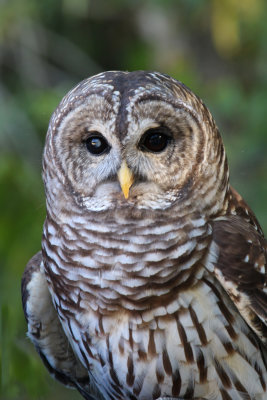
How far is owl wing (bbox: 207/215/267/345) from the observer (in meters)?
2.80

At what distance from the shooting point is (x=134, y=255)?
277cm

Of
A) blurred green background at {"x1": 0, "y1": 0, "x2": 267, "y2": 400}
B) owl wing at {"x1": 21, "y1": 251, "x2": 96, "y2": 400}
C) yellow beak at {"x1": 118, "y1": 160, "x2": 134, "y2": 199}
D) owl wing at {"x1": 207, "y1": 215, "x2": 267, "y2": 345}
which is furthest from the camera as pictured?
blurred green background at {"x1": 0, "y1": 0, "x2": 267, "y2": 400}

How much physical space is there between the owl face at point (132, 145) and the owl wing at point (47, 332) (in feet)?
1.73

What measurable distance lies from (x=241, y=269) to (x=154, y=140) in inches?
23.3

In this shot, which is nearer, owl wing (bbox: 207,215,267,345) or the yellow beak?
the yellow beak

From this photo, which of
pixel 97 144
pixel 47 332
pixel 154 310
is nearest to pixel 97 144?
pixel 97 144

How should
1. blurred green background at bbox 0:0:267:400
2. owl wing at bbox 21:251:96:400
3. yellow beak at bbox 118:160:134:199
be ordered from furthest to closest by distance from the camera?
blurred green background at bbox 0:0:267:400 → owl wing at bbox 21:251:96:400 → yellow beak at bbox 118:160:134:199

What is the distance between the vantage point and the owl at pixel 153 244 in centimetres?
276

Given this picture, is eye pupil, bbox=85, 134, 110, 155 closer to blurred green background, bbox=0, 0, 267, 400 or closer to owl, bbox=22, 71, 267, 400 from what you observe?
owl, bbox=22, 71, 267, 400

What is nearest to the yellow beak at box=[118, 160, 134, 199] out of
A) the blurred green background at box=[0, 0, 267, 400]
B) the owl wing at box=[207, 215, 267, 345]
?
the owl wing at box=[207, 215, 267, 345]

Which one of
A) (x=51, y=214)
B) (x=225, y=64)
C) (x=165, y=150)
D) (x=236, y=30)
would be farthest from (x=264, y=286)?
(x=225, y=64)

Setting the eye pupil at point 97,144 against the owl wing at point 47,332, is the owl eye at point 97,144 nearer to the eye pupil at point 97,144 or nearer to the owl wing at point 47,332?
the eye pupil at point 97,144

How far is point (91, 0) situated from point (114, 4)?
0.32 m

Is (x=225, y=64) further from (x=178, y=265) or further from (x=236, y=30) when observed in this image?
(x=178, y=265)
